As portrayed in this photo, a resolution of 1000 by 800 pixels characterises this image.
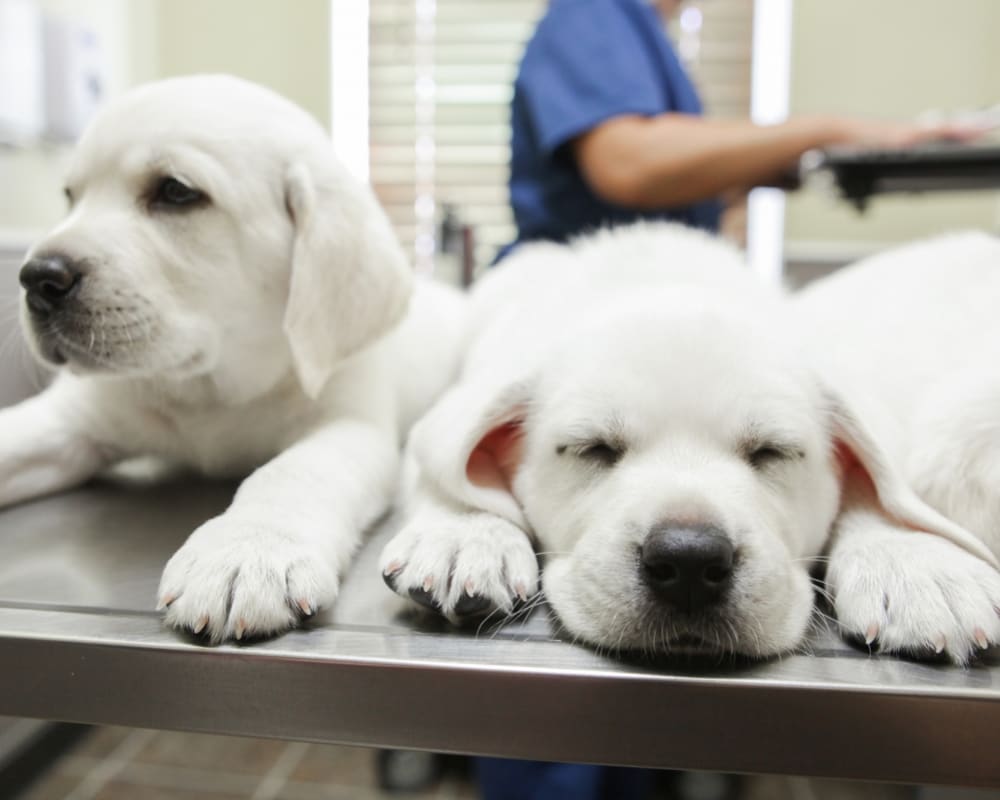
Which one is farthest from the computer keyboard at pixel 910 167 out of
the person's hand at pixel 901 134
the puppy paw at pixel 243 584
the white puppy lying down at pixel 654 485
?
the puppy paw at pixel 243 584

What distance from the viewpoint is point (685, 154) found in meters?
1.81

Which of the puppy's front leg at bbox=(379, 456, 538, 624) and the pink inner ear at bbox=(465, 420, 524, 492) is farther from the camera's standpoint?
the pink inner ear at bbox=(465, 420, 524, 492)

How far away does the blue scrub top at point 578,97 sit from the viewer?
1.85m

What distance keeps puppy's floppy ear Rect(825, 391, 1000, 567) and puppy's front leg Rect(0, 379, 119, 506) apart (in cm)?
99

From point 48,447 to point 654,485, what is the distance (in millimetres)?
840

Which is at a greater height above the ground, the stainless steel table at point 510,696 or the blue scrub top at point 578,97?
the blue scrub top at point 578,97

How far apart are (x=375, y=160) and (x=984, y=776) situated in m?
3.95

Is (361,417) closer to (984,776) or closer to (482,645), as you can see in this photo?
(482,645)

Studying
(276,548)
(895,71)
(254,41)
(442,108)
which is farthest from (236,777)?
(895,71)

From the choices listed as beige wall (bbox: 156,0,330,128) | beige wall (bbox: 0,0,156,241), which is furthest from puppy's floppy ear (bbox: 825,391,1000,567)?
beige wall (bbox: 156,0,330,128)

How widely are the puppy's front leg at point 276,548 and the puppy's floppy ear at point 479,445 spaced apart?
97mm

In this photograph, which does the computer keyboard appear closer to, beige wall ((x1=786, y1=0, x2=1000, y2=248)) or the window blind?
beige wall ((x1=786, y1=0, x2=1000, y2=248))

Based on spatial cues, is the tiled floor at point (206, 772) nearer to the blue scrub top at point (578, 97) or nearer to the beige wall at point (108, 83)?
the blue scrub top at point (578, 97)

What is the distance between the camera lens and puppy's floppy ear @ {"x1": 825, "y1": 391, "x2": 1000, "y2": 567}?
2.71ft
